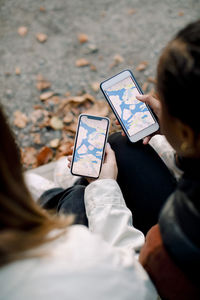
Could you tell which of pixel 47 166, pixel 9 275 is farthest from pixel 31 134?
pixel 9 275

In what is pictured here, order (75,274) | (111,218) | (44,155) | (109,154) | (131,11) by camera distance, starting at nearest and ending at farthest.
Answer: (75,274), (111,218), (109,154), (44,155), (131,11)

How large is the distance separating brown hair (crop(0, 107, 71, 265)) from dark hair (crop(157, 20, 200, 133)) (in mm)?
432

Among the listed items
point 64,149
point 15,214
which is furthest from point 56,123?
point 15,214

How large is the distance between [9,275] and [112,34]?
6.43 feet

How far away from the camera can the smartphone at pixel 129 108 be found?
1423 mm

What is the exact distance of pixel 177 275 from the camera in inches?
33.0

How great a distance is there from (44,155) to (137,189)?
0.83 meters

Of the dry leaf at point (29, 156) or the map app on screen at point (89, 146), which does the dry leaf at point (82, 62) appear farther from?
the map app on screen at point (89, 146)

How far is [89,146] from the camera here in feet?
4.63

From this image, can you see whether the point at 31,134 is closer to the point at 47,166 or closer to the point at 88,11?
the point at 47,166

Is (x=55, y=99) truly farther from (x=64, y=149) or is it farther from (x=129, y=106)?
(x=129, y=106)

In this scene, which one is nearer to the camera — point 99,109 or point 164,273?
point 164,273

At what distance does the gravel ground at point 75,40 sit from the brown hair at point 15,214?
1.20m

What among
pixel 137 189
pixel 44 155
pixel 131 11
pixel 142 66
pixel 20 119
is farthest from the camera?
pixel 131 11
